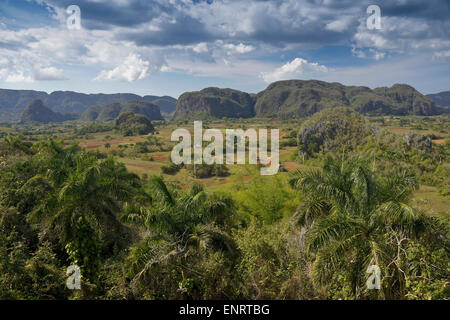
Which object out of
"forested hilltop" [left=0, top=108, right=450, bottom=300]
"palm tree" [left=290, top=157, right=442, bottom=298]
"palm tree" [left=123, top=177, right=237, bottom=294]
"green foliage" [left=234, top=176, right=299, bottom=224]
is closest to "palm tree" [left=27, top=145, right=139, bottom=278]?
"forested hilltop" [left=0, top=108, right=450, bottom=300]

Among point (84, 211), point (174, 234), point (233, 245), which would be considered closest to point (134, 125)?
point (84, 211)

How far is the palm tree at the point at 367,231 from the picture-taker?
21.2ft

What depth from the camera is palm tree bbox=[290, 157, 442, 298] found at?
645cm

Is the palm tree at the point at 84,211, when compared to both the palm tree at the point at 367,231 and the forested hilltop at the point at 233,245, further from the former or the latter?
the palm tree at the point at 367,231

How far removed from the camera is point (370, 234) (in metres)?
7.10

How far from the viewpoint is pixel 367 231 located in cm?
710

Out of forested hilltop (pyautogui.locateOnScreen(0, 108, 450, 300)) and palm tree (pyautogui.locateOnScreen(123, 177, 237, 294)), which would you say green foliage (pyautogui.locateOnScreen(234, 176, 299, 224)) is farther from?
palm tree (pyautogui.locateOnScreen(123, 177, 237, 294))

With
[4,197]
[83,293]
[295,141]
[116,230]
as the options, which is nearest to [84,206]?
[116,230]

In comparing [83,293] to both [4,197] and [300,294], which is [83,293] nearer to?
[300,294]

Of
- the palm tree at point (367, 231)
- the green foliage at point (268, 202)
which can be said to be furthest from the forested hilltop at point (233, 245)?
the green foliage at point (268, 202)

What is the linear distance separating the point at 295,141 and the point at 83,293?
87.9 metres

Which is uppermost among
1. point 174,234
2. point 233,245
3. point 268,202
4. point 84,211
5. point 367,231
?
point 367,231

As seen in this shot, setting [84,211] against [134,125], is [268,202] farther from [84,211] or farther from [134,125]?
[134,125]
